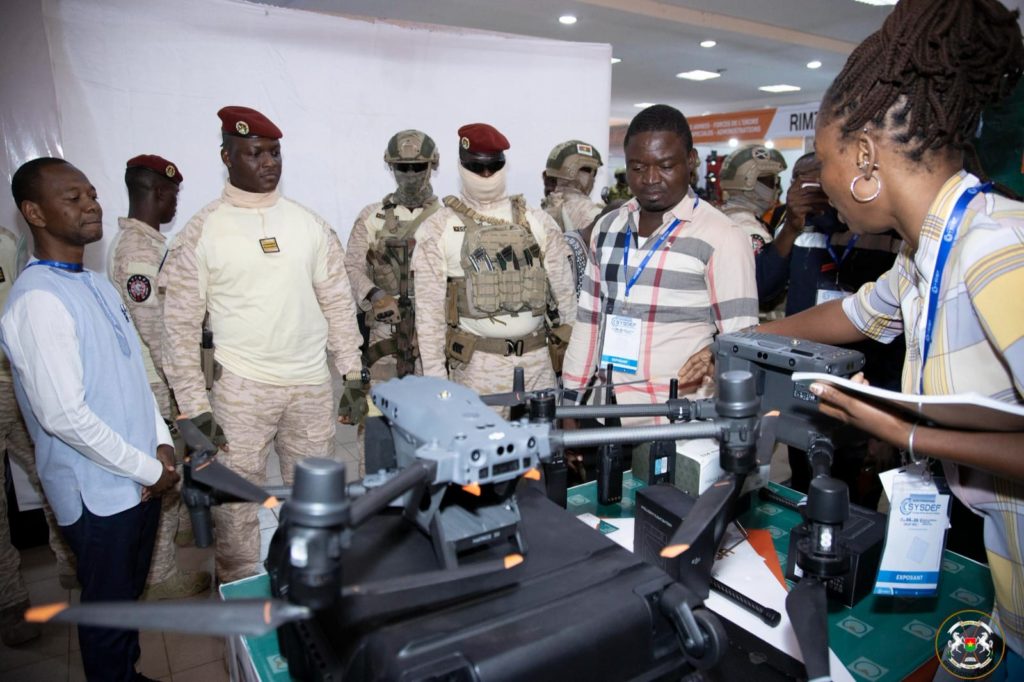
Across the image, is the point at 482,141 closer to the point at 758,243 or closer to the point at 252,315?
the point at 252,315

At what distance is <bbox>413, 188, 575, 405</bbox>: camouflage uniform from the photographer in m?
3.15

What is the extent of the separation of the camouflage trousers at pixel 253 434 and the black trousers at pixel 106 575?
63 cm

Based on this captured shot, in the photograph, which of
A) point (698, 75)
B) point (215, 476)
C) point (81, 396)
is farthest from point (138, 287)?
point (698, 75)

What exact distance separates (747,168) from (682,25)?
4.12m

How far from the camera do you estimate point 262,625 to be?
66 centimetres

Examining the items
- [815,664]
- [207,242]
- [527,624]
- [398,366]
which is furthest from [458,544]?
[398,366]

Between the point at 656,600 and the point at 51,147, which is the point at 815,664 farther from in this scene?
the point at 51,147

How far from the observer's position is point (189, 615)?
669 millimetres

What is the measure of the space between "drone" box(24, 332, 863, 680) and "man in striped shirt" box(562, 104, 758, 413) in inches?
52.2

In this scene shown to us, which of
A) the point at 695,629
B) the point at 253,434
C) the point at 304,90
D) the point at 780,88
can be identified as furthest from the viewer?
the point at 780,88

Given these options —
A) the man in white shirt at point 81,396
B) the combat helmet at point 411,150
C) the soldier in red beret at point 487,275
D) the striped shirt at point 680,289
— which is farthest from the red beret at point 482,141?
the man in white shirt at point 81,396

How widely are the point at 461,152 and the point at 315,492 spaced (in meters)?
2.98

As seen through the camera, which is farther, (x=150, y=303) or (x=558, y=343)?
(x=558, y=343)

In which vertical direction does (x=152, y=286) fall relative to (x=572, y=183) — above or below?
Answer: below
